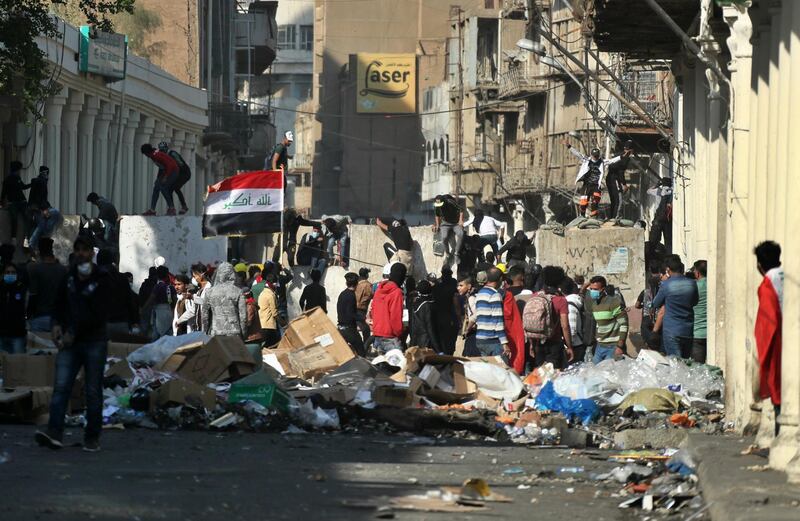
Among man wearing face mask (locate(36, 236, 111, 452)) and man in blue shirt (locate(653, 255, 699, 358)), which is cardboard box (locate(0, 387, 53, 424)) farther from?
man in blue shirt (locate(653, 255, 699, 358))

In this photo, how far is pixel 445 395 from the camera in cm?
1844

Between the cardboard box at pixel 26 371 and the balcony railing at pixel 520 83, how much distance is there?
4397 cm

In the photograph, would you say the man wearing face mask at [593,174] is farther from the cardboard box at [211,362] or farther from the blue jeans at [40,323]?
the cardboard box at [211,362]

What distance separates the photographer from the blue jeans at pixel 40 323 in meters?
20.1

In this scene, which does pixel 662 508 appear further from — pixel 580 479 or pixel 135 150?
pixel 135 150

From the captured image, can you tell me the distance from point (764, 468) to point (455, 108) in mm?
70291

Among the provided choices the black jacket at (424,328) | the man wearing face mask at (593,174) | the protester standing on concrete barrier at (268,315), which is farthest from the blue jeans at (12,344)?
the man wearing face mask at (593,174)

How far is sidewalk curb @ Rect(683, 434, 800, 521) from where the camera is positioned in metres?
9.80

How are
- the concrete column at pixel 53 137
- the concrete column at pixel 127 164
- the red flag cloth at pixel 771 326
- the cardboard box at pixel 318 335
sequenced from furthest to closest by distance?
the concrete column at pixel 127 164, the concrete column at pixel 53 137, the cardboard box at pixel 318 335, the red flag cloth at pixel 771 326

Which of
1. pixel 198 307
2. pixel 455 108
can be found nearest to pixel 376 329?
pixel 198 307

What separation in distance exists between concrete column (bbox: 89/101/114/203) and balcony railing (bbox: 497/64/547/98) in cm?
1700

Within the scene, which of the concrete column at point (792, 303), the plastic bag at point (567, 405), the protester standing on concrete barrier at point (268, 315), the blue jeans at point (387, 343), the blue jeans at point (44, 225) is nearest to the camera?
the concrete column at point (792, 303)

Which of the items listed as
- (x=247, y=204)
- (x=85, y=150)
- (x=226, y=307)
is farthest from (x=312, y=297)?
(x=85, y=150)

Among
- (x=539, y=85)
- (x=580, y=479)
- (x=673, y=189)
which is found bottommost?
(x=580, y=479)
